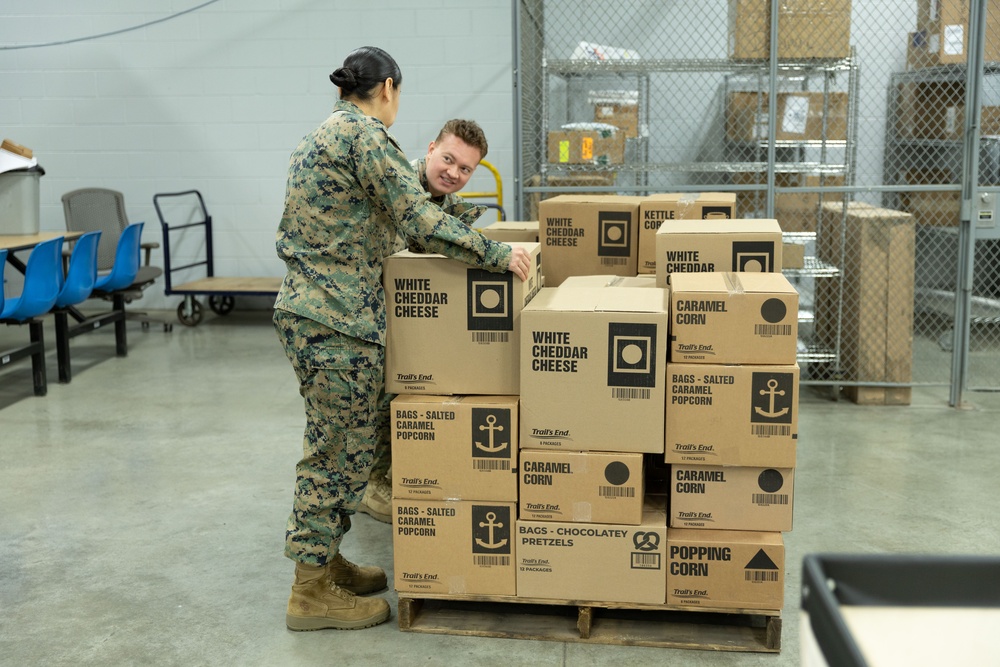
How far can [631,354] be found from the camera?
2.54 m

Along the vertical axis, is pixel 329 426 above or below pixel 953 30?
below

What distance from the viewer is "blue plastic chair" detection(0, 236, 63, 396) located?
A: 529 centimetres

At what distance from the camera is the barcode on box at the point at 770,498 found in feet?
8.55

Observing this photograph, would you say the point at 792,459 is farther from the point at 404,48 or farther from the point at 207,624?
the point at 404,48

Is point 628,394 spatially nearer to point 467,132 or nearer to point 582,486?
point 582,486

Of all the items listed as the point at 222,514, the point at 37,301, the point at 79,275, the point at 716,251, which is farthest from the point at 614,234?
the point at 79,275

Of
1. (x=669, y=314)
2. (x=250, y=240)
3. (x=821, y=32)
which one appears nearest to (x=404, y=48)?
(x=250, y=240)

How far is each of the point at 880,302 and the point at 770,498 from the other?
291cm

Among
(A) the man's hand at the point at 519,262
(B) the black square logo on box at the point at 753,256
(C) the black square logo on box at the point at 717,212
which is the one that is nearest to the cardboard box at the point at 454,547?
(A) the man's hand at the point at 519,262

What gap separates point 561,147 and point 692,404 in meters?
2.96

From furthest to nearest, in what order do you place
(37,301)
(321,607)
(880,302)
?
(37,301) → (880,302) → (321,607)

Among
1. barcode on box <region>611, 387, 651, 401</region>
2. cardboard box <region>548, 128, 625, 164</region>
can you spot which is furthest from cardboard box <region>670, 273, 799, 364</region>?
cardboard box <region>548, 128, 625, 164</region>

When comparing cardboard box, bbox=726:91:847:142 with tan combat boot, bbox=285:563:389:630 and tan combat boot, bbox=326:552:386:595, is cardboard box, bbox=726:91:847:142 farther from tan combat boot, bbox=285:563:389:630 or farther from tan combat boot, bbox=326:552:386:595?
tan combat boot, bbox=285:563:389:630

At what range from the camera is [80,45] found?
301 inches
